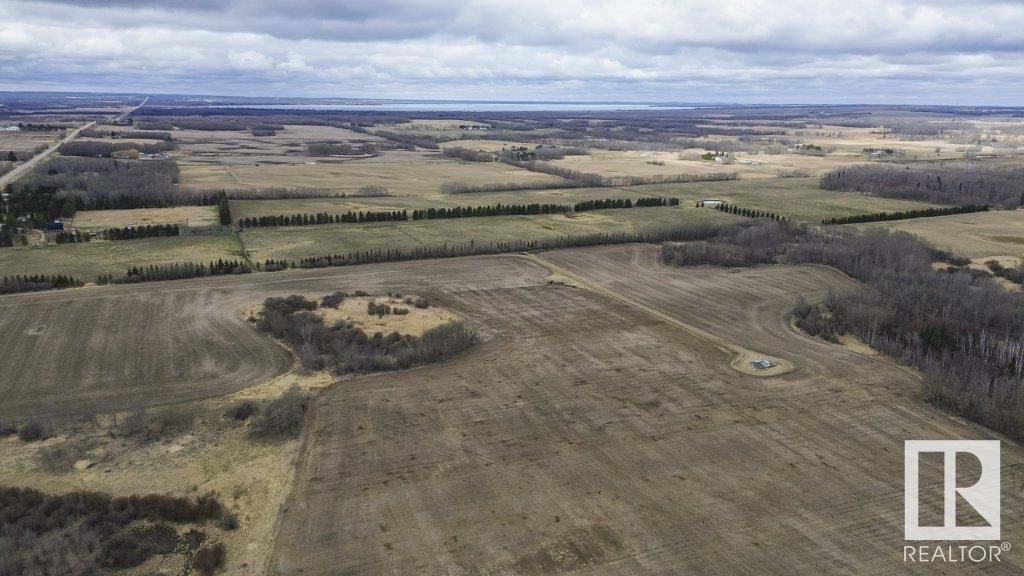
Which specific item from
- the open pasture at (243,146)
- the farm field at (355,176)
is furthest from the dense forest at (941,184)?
the open pasture at (243,146)

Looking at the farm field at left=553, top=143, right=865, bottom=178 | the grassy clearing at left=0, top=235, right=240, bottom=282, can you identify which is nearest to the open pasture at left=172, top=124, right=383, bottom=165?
the farm field at left=553, top=143, right=865, bottom=178

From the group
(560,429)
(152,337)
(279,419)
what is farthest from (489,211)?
(279,419)

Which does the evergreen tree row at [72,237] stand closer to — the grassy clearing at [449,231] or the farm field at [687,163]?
the grassy clearing at [449,231]

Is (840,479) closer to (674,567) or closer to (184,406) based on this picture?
(674,567)

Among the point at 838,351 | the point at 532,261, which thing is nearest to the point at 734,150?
the point at 532,261

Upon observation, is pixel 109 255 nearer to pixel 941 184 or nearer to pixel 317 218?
pixel 317 218

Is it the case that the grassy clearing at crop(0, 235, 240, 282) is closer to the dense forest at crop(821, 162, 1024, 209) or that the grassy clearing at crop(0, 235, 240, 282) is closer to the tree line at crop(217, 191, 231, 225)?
the tree line at crop(217, 191, 231, 225)
